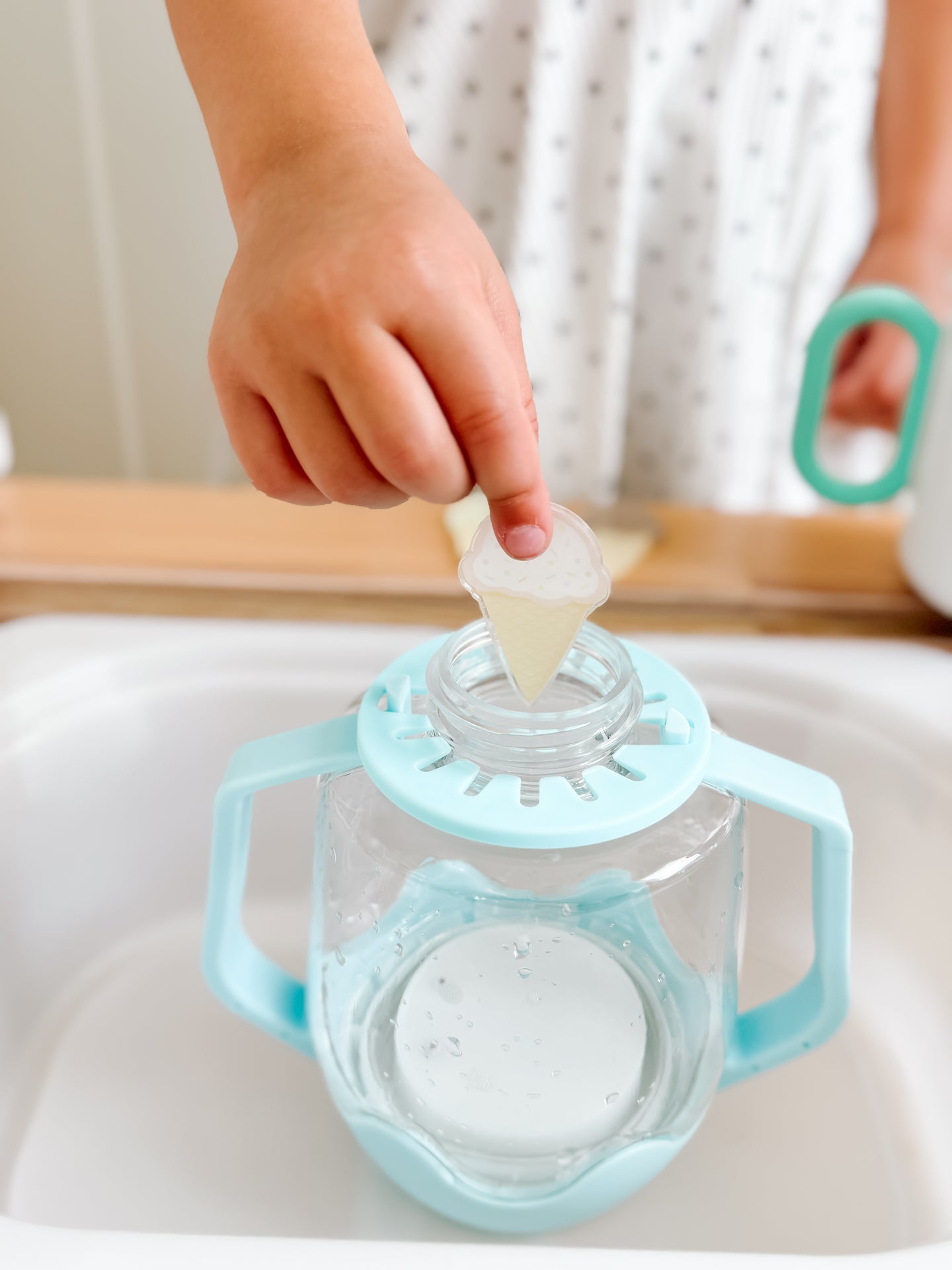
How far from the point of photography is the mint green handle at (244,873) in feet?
0.93

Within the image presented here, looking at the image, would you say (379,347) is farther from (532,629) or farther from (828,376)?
(828,376)

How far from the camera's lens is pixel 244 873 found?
0.32 metres

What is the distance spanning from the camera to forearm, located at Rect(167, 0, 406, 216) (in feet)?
0.99

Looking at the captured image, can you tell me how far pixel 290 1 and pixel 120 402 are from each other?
105cm

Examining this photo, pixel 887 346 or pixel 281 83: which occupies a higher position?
pixel 281 83

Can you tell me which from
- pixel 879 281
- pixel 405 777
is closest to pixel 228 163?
pixel 405 777

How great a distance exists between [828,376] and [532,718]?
33cm

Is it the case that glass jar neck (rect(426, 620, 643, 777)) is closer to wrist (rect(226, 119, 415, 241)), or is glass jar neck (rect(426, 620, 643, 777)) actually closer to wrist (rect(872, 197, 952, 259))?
Answer: wrist (rect(226, 119, 415, 241))

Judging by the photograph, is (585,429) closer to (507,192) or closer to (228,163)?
(507,192)

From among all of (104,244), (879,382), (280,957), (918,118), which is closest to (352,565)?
(280,957)

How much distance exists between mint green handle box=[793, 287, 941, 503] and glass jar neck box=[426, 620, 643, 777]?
260 millimetres

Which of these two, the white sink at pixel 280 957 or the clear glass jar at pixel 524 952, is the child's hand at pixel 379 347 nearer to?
the clear glass jar at pixel 524 952

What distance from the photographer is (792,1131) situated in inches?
14.3

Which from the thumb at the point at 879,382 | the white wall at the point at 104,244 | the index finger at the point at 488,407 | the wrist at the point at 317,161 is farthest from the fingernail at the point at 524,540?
the white wall at the point at 104,244
